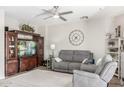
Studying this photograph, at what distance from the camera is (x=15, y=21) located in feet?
17.1

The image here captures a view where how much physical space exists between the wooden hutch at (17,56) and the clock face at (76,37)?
1.47m

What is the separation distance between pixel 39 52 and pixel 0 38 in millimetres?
2296

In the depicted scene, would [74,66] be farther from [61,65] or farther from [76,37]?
[76,37]

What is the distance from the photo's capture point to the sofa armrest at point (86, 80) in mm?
2516

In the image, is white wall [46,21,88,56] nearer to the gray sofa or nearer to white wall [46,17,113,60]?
white wall [46,17,113,60]

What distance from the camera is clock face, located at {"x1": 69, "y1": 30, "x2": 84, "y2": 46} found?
598 cm

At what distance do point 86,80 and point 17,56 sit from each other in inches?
114

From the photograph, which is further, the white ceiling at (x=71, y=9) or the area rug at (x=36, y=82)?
the white ceiling at (x=71, y=9)

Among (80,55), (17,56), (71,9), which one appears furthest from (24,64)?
(71,9)

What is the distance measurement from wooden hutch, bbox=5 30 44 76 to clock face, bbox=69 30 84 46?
147 cm

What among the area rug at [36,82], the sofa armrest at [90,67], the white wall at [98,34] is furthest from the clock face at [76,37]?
the area rug at [36,82]

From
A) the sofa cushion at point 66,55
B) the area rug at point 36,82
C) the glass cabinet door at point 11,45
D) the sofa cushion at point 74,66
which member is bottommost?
the area rug at point 36,82

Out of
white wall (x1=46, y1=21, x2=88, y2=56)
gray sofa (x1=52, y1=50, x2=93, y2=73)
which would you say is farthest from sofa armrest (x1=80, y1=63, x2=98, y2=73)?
white wall (x1=46, y1=21, x2=88, y2=56)

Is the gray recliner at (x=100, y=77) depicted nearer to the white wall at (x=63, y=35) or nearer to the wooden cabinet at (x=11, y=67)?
the wooden cabinet at (x=11, y=67)
